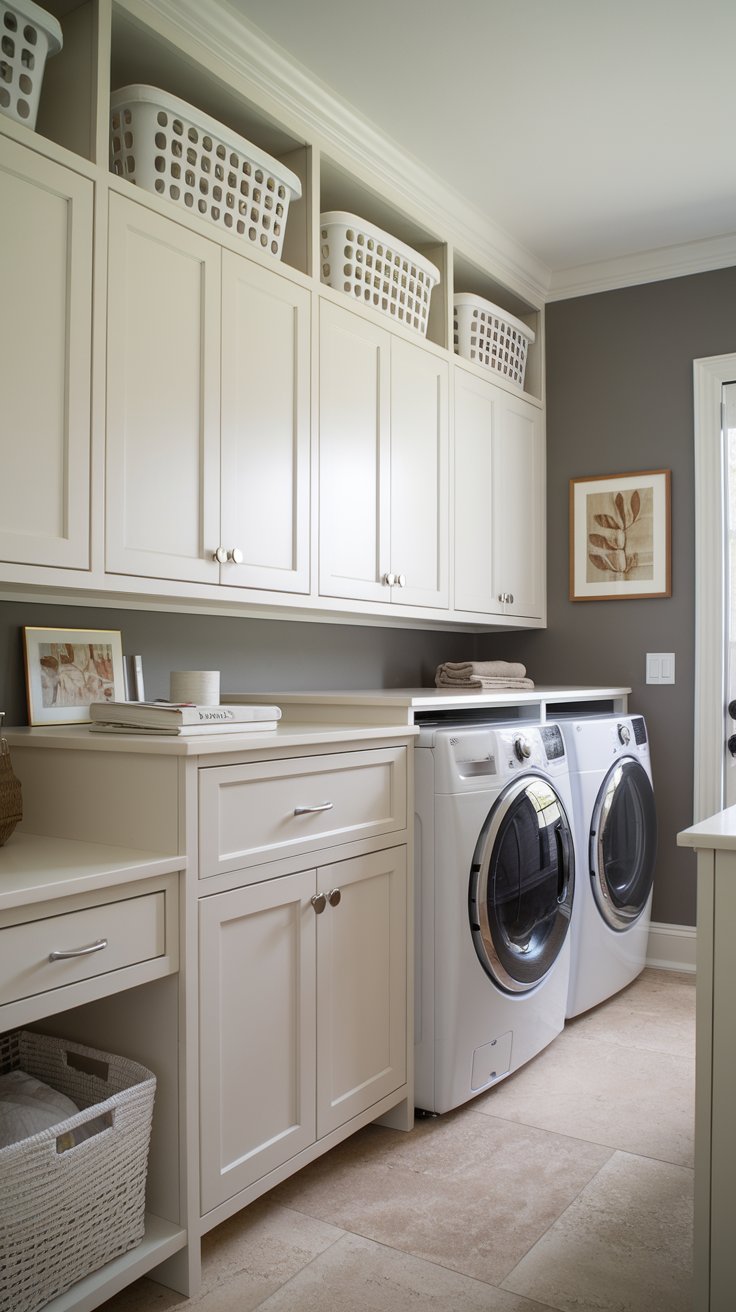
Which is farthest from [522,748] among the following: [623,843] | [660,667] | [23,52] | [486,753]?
[23,52]

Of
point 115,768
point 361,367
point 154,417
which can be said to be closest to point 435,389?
point 361,367

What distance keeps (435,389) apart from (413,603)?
26.5 inches

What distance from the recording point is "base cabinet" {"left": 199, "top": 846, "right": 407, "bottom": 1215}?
1522 mm

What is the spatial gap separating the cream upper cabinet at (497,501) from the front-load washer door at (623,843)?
72 cm

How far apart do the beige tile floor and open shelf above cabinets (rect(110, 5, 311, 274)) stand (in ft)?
6.65

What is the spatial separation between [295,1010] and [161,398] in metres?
1.23

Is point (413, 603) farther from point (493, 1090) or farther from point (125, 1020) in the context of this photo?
point (125, 1020)

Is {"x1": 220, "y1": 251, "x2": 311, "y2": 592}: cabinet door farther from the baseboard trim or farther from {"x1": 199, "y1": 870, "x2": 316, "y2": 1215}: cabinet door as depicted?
the baseboard trim

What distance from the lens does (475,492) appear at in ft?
9.91

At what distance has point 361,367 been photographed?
8.05 ft

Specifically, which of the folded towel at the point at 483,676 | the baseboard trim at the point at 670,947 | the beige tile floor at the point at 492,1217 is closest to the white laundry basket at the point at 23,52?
the folded towel at the point at 483,676

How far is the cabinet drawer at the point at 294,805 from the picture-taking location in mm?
1532

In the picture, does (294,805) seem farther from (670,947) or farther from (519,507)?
(670,947)

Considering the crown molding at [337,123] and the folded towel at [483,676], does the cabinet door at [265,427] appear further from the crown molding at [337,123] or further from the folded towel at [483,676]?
the folded towel at [483,676]
